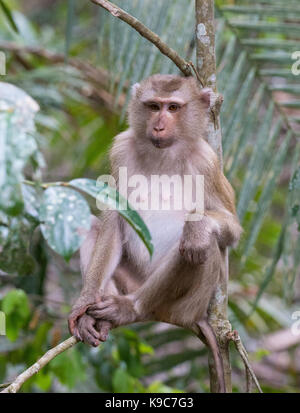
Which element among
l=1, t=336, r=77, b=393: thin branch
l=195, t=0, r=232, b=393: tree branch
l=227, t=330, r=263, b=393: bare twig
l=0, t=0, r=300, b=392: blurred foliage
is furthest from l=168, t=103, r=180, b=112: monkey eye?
l=1, t=336, r=77, b=393: thin branch

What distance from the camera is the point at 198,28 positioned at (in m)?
2.91

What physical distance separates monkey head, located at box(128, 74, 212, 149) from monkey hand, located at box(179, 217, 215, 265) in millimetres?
498

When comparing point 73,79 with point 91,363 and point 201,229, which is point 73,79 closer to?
point 91,363

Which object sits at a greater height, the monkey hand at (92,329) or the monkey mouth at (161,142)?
the monkey mouth at (161,142)

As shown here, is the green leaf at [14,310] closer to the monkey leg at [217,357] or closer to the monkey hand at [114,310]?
the monkey hand at [114,310]

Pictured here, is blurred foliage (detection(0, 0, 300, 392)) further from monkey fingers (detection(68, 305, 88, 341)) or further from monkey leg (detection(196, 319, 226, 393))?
monkey leg (detection(196, 319, 226, 393))

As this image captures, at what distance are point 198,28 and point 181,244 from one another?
100 centimetres

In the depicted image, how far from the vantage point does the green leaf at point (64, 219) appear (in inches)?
65.0

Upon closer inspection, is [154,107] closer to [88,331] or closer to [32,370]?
[88,331]

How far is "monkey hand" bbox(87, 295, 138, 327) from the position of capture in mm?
3057

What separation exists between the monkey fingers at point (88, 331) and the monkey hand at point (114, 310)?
1.8 inches

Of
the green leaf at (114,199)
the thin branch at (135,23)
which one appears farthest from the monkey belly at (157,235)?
the green leaf at (114,199)

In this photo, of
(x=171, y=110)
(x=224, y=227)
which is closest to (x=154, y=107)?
(x=171, y=110)

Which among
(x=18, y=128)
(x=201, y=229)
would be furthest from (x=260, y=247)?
(x=18, y=128)
